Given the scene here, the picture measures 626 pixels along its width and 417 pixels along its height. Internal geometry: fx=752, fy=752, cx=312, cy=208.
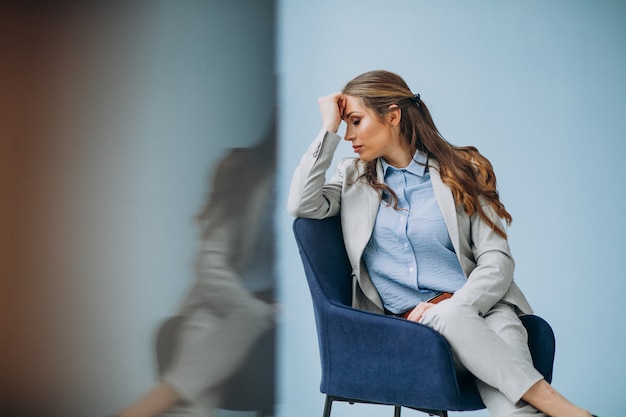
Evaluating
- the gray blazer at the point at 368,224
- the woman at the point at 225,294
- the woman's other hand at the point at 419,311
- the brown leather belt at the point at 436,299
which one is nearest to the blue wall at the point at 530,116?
the woman at the point at 225,294

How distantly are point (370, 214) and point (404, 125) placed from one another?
0.32m

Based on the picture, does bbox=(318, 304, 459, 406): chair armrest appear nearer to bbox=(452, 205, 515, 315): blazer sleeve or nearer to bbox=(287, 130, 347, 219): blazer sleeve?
bbox=(452, 205, 515, 315): blazer sleeve

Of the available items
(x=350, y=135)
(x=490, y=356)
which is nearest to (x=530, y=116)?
(x=350, y=135)

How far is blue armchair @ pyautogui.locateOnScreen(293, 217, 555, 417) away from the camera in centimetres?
179

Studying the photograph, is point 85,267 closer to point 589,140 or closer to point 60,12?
point 60,12

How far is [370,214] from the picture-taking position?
6.96 ft

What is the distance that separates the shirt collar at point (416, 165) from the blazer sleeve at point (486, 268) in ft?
0.57

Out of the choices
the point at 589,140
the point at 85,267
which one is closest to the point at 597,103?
the point at 589,140

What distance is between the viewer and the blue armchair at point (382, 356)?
1.79m

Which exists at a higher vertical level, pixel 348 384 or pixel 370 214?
pixel 370 214

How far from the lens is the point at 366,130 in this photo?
216 centimetres

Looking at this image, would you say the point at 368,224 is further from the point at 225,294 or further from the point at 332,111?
the point at 225,294

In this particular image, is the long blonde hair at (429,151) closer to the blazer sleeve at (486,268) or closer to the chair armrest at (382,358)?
the blazer sleeve at (486,268)

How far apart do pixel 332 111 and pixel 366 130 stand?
0.37 feet
